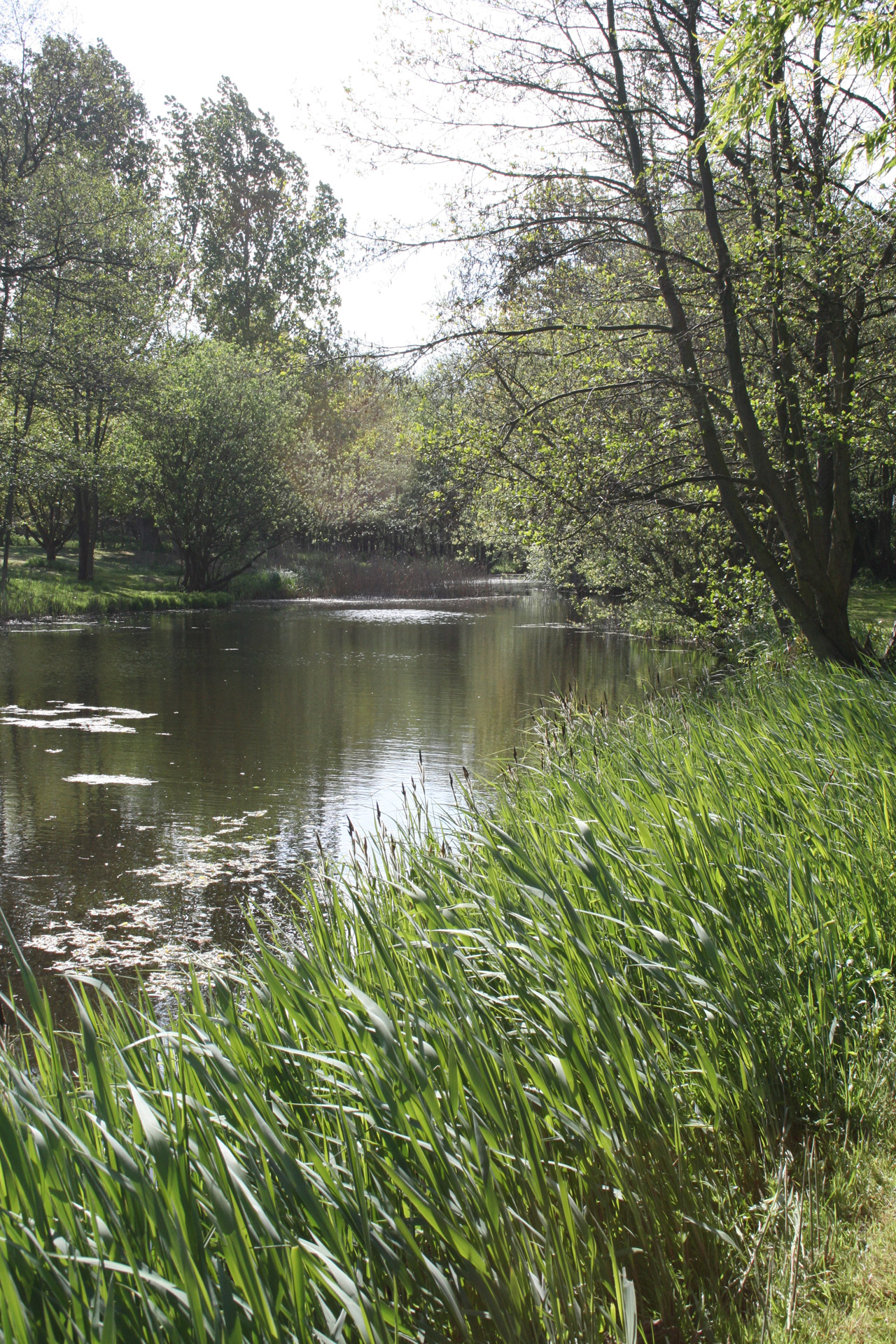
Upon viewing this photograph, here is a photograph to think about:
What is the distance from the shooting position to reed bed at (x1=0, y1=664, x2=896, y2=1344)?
171 centimetres

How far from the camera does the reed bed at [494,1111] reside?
171cm

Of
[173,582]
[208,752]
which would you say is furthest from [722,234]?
[173,582]

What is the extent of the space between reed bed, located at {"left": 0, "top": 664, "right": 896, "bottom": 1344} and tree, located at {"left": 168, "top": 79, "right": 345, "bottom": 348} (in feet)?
168

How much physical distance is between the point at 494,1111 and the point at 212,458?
112ft

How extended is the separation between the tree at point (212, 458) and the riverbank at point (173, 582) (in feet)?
6.75

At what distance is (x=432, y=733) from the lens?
1300 centimetres

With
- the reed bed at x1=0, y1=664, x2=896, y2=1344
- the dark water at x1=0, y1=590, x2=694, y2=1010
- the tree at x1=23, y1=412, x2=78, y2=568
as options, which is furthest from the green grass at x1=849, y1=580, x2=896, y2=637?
the tree at x1=23, y1=412, x2=78, y2=568

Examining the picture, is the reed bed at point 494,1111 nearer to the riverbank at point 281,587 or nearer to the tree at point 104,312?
the riverbank at point 281,587

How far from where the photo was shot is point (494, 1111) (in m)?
2.21

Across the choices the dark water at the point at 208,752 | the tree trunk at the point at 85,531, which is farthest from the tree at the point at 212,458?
the dark water at the point at 208,752

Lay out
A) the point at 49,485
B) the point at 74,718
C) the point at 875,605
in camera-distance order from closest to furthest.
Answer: the point at 74,718 → the point at 875,605 → the point at 49,485

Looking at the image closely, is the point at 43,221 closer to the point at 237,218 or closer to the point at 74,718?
the point at 74,718

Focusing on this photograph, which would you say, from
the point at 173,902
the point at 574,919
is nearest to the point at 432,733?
the point at 173,902

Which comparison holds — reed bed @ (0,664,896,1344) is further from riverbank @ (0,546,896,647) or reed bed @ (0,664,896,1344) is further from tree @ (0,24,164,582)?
A: tree @ (0,24,164,582)
